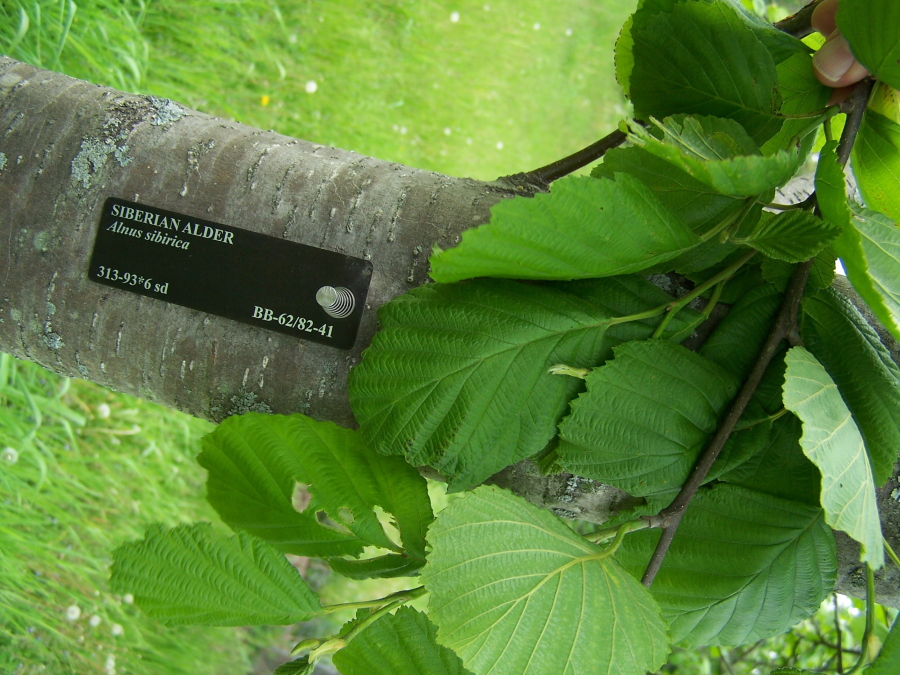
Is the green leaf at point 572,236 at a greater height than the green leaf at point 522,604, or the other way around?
the green leaf at point 572,236

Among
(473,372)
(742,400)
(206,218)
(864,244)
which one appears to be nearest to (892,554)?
(742,400)

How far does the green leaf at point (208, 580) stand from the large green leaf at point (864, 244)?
55 cm

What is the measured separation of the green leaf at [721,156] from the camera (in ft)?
1.54

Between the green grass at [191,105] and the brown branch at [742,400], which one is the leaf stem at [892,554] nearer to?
the brown branch at [742,400]

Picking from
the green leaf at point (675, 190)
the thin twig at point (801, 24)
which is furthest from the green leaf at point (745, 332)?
the thin twig at point (801, 24)

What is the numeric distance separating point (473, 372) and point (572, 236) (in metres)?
0.16

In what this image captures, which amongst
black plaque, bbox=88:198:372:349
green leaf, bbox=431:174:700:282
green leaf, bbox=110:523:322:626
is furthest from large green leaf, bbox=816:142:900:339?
green leaf, bbox=110:523:322:626

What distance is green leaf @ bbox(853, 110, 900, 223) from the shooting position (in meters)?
0.70

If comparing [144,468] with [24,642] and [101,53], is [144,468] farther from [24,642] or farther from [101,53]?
[101,53]

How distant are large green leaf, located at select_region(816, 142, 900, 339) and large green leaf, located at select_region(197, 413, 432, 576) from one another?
1.46ft

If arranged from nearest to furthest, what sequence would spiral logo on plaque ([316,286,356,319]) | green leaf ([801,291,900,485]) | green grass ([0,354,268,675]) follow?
green leaf ([801,291,900,485]), spiral logo on plaque ([316,286,356,319]), green grass ([0,354,268,675])

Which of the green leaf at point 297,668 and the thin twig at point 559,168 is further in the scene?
the thin twig at point 559,168

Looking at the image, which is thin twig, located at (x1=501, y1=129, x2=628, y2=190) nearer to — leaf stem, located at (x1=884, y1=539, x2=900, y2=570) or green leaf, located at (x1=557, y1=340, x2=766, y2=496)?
green leaf, located at (x1=557, y1=340, x2=766, y2=496)

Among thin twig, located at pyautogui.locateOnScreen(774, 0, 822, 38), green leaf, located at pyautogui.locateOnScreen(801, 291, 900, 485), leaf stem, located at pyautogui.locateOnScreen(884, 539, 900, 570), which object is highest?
thin twig, located at pyautogui.locateOnScreen(774, 0, 822, 38)
